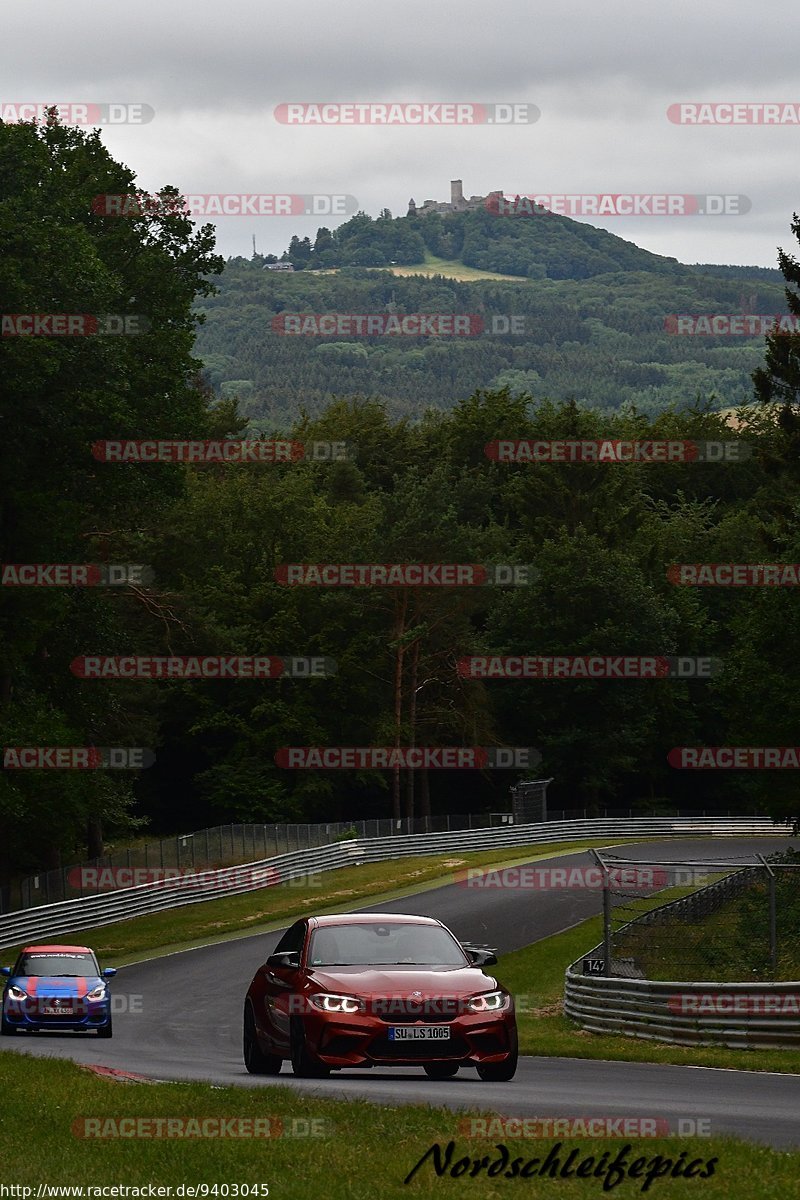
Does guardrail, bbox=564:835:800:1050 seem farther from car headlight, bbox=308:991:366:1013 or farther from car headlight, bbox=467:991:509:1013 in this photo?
car headlight, bbox=308:991:366:1013

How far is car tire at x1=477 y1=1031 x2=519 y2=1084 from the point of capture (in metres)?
15.6

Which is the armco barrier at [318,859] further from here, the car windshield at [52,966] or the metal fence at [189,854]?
the car windshield at [52,966]

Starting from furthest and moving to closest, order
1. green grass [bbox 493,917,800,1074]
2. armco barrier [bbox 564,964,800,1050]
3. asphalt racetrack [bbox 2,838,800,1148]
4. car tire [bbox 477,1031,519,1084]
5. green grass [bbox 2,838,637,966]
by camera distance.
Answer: green grass [bbox 2,838,637,966] < armco barrier [bbox 564,964,800,1050] < green grass [bbox 493,917,800,1074] < car tire [bbox 477,1031,519,1084] < asphalt racetrack [bbox 2,838,800,1148]

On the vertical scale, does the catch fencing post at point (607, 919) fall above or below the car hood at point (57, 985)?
above

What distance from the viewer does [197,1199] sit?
361 inches

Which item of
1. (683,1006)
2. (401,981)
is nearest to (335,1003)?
(401,981)

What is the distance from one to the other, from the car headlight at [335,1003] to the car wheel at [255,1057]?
6.19 ft

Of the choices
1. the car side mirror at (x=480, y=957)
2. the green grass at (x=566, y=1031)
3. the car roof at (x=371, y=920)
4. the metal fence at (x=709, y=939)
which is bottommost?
the green grass at (x=566, y=1031)

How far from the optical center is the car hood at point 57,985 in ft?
84.0

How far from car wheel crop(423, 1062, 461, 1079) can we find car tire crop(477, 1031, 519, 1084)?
280 millimetres

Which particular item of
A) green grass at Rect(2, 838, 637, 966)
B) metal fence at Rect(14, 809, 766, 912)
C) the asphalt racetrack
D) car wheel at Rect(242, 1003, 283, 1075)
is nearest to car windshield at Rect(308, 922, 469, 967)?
the asphalt racetrack

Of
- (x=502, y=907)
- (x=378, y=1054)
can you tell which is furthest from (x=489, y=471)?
(x=378, y=1054)

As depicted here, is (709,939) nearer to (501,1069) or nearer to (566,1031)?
(566,1031)

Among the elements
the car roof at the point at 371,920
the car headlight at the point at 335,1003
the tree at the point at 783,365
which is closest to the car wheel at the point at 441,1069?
the car headlight at the point at 335,1003
